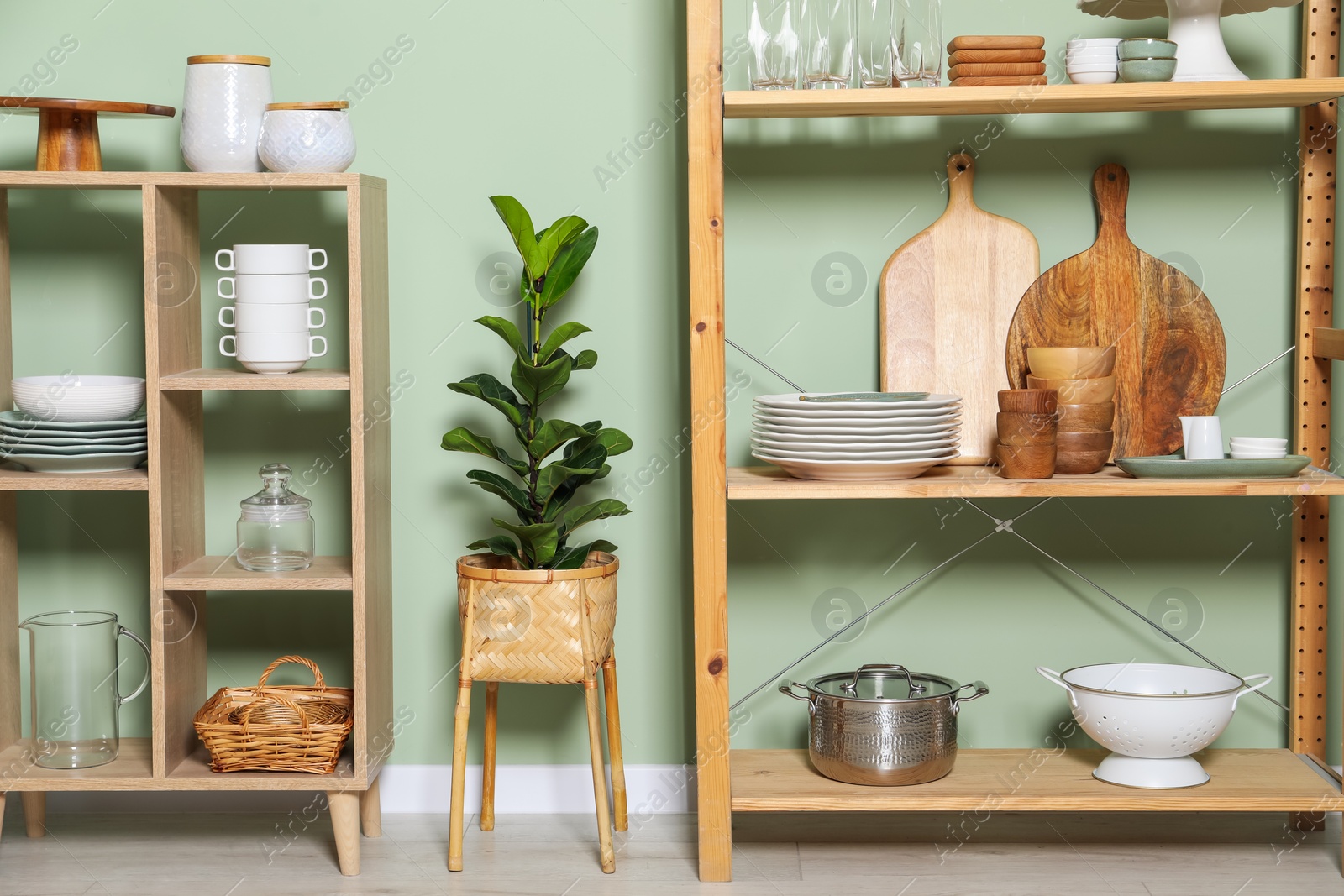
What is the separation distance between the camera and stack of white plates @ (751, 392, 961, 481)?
1.99 metres

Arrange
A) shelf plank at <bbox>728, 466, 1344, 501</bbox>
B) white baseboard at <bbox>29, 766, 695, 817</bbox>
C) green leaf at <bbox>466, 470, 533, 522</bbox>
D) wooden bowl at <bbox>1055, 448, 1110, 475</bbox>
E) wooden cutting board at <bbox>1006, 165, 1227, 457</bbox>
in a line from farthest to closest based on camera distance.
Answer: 1. white baseboard at <bbox>29, 766, 695, 817</bbox>
2. wooden cutting board at <bbox>1006, 165, 1227, 457</bbox>
3. green leaf at <bbox>466, 470, 533, 522</bbox>
4. wooden bowl at <bbox>1055, 448, 1110, 475</bbox>
5. shelf plank at <bbox>728, 466, 1344, 501</bbox>

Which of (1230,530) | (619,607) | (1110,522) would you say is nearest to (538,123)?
(619,607)

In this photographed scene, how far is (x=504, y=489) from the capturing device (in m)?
2.17

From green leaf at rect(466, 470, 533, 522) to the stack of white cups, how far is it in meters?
0.36

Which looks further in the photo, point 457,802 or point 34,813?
point 34,813

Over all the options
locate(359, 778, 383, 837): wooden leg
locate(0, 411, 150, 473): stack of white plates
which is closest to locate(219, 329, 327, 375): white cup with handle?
locate(0, 411, 150, 473): stack of white plates

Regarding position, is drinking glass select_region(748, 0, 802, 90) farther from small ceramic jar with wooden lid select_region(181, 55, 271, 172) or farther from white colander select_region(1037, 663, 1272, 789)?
white colander select_region(1037, 663, 1272, 789)

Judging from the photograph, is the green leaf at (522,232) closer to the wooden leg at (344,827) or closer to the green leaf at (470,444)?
the green leaf at (470,444)

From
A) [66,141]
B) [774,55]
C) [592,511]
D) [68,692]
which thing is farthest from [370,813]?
[774,55]

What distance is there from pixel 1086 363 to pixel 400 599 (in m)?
1.35

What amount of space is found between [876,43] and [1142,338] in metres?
0.73

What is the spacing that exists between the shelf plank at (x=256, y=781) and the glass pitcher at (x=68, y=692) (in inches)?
7.6

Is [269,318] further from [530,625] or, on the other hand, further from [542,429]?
[530,625]

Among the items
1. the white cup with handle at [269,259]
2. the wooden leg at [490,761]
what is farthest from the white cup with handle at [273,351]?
the wooden leg at [490,761]
